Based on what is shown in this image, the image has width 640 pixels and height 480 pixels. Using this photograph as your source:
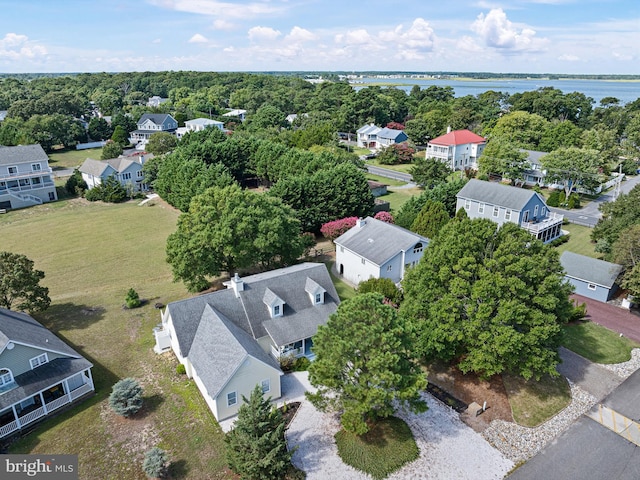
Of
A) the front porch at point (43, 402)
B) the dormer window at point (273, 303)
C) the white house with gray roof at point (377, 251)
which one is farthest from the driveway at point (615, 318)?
the front porch at point (43, 402)

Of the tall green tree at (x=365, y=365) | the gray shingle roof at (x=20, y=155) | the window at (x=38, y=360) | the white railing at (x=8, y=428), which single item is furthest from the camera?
the gray shingle roof at (x=20, y=155)

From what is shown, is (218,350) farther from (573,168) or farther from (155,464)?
(573,168)

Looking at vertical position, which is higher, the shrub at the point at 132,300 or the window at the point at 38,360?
the window at the point at 38,360

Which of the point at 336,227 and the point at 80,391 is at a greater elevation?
the point at 336,227

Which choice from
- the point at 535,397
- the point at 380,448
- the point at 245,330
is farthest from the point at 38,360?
the point at 535,397

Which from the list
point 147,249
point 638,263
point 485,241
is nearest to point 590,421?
point 485,241

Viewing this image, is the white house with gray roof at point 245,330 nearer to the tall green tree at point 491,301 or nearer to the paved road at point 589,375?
A: the tall green tree at point 491,301
